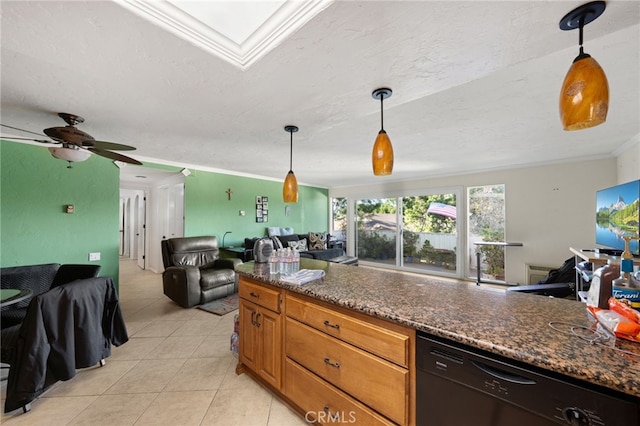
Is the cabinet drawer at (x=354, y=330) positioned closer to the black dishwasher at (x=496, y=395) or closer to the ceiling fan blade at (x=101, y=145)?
the black dishwasher at (x=496, y=395)

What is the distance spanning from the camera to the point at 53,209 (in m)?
3.13

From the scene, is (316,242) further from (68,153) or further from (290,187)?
(68,153)

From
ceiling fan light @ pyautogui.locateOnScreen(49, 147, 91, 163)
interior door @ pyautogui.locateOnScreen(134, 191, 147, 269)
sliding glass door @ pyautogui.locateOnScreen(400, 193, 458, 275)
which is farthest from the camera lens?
interior door @ pyautogui.locateOnScreen(134, 191, 147, 269)

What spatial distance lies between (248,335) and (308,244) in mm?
4262

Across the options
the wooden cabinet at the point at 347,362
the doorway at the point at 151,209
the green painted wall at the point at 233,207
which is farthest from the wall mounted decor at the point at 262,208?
the wooden cabinet at the point at 347,362

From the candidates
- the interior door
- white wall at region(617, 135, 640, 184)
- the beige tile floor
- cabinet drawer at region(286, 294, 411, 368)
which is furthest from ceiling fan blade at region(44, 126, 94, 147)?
white wall at region(617, 135, 640, 184)

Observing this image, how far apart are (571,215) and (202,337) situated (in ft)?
18.8

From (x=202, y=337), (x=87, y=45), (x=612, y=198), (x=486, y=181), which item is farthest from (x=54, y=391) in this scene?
(x=486, y=181)

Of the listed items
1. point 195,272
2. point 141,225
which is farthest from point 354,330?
point 141,225

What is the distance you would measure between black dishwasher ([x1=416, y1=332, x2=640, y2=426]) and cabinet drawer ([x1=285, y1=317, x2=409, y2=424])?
0.31 ft

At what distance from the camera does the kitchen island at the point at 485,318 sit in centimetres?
70

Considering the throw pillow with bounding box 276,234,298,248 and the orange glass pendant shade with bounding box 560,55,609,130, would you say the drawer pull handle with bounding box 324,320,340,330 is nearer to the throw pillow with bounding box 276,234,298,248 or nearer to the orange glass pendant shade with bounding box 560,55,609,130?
the orange glass pendant shade with bounding box 560,55,609,130

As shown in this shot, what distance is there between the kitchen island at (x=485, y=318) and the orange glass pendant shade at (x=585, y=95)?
751mm

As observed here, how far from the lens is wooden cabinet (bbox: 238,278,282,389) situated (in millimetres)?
1630
